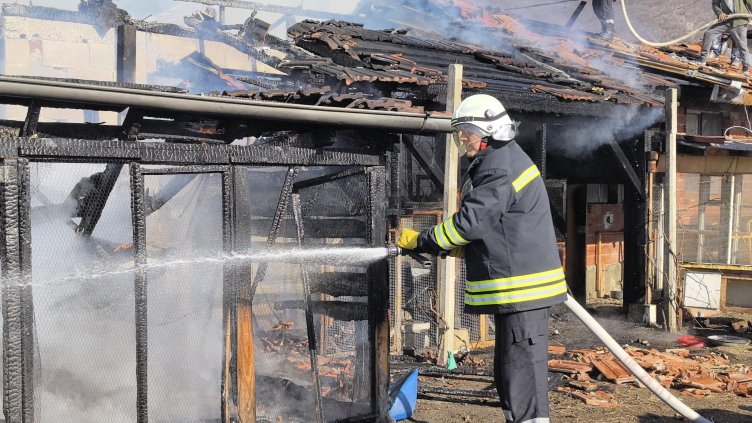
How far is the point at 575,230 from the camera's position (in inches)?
583

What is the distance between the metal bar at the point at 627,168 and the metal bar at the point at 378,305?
7.25 meters

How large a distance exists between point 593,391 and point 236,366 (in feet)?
14.8

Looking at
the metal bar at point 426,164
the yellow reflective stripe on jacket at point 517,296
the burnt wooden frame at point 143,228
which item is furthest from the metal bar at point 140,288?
the metal bar at point 426,164

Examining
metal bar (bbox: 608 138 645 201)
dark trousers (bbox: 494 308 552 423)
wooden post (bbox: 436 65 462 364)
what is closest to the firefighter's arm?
dark trousers (bbox: 494 308 552 423)

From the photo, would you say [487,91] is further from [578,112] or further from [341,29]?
[341,29]

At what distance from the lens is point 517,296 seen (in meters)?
5.01

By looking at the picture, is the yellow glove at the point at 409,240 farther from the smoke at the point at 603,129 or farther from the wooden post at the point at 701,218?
the wooden post at the point at 701,218

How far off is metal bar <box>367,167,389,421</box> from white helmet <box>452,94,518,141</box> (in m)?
0.81

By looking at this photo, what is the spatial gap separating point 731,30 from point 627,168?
6.38m

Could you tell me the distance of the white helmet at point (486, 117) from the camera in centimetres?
511

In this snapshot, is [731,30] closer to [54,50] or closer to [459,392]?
[459,392]

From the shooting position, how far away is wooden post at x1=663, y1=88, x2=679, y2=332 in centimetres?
1173

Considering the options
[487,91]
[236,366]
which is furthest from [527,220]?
[487,91]

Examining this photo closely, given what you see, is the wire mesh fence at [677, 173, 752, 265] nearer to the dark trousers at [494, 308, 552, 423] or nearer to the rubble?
the rubble
